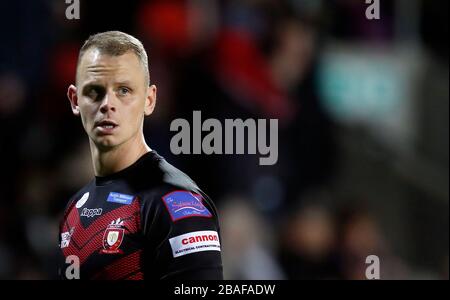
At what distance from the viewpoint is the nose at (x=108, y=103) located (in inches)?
86.0

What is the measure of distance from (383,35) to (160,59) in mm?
2771

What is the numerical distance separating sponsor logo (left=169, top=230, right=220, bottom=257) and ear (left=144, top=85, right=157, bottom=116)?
0.31 metres

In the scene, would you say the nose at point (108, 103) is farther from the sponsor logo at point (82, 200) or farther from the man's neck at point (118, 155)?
the sponsor logo at point (82, 200)

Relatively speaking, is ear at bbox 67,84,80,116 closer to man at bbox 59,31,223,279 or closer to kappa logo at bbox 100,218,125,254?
man at bbox 59,31,223,279

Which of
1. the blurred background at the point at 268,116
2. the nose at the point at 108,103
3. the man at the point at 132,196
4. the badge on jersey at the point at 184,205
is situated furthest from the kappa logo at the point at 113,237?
the blurred background at the point at 268,116

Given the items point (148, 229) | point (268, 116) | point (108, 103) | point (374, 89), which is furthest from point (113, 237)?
point (374, 89)

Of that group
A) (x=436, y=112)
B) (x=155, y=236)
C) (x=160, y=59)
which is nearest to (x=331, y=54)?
(x=436, y=112)

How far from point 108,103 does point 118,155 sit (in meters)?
0.17

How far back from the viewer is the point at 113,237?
7.36 feet

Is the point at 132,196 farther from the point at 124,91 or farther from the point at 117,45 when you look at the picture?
the point at 117,45

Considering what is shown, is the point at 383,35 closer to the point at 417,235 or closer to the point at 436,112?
the point at 436,112

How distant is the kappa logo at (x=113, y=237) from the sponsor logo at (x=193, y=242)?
5.5 inches

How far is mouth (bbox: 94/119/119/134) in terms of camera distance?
7.24ft
